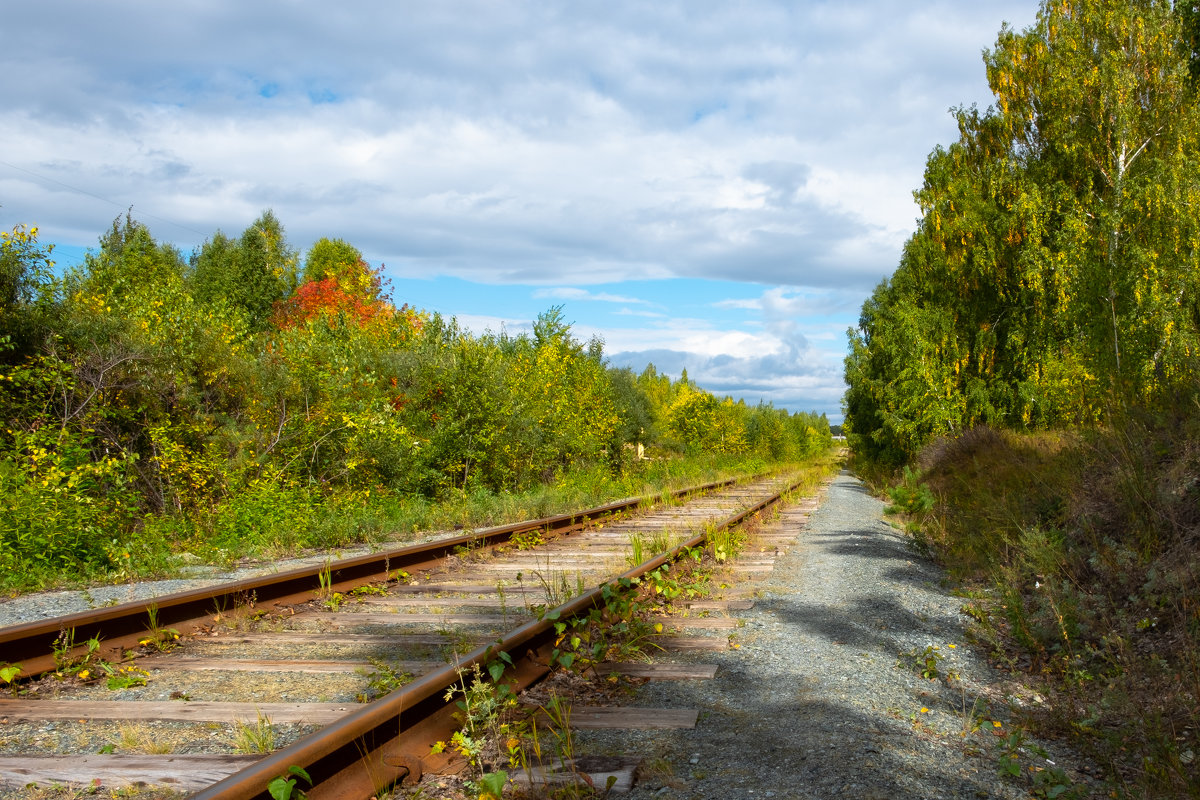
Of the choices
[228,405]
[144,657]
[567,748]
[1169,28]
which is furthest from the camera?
[1169,28]

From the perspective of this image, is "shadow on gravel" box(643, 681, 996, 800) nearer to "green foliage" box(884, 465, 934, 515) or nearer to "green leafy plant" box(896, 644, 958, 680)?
"green leafy plant" box(896, 644, 958, 680)

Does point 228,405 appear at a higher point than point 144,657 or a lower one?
higher

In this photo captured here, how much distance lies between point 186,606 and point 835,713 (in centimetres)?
403

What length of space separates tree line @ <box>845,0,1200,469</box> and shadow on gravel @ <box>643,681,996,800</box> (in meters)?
13.5

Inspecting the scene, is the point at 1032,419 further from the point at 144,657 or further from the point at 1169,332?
the point at 144,657

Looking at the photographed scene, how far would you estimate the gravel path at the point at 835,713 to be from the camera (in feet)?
9.78

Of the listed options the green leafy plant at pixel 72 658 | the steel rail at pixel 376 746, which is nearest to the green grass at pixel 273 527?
the green leafy plant at pixel 72 658

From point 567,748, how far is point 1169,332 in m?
15.8

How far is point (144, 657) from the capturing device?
469 cm

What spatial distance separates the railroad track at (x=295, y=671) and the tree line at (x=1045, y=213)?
1288 centimetres

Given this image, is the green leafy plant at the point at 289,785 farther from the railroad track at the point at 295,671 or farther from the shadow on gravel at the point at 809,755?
the shadow on gravel at the point at 809,755

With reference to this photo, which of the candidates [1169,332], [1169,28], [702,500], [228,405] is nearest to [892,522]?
[702,500]

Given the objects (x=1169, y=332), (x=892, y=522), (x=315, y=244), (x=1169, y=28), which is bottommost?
(x=892, y=522)

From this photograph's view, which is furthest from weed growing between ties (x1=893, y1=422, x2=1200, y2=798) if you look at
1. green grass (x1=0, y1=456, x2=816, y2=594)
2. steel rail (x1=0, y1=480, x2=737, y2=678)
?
green grass (x1=0, y1=456, x2=816, y2=594)
